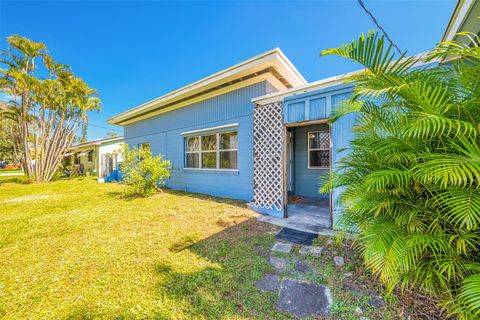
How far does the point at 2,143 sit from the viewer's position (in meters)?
26.4

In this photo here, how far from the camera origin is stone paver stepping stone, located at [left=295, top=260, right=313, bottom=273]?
255 centimetres

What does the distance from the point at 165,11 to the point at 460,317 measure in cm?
1022

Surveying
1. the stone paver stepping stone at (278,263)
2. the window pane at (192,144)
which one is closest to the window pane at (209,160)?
the window pane at (192,144)

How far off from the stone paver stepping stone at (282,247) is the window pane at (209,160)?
449cm

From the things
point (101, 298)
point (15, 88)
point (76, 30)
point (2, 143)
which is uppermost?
point (76, 30)

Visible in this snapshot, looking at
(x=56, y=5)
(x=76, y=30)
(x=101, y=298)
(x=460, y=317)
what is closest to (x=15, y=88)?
(x=76, y=30)

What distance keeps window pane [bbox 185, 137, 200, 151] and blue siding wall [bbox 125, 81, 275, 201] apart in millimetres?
297

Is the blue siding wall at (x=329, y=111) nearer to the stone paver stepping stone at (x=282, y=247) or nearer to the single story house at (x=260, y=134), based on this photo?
the single story house at (x=260, y=134)

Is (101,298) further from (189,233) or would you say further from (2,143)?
(2,143)

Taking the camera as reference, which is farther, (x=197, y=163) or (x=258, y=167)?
(x=197, y=163)

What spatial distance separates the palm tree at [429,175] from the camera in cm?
128

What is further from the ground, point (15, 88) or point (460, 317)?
point (15, 88)

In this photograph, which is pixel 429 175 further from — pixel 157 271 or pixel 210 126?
pixel 210 126

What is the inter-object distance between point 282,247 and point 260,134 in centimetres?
306
